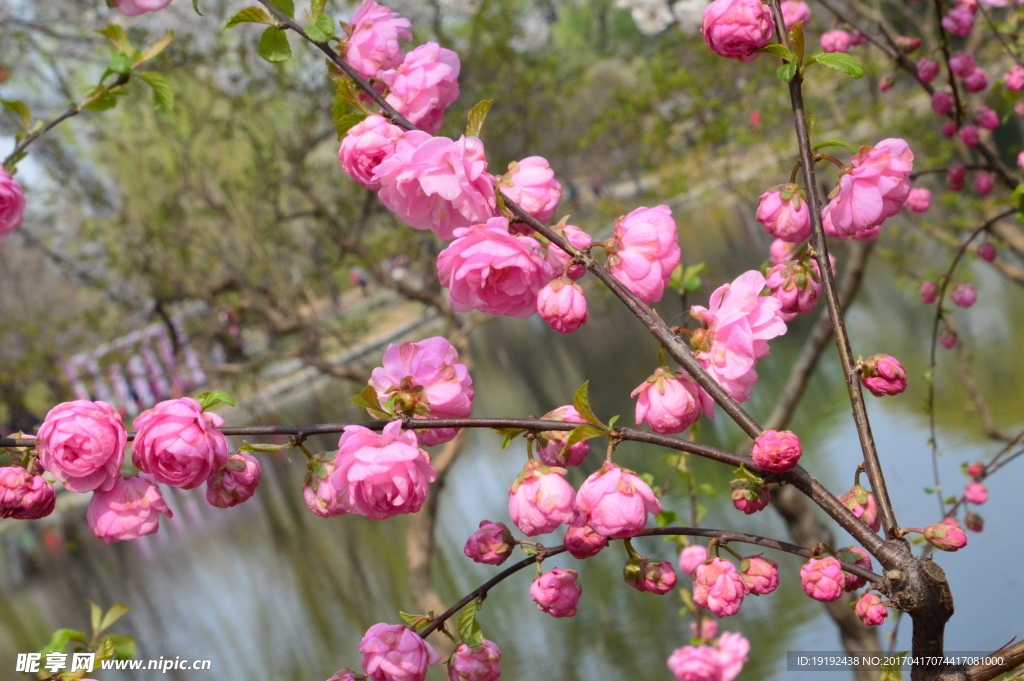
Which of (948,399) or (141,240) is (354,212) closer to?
(141,240)

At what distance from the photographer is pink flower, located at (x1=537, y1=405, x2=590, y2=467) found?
708 mm

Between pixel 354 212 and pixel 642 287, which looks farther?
pixel 354 212

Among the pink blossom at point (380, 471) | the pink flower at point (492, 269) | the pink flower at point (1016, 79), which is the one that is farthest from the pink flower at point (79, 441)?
the pink flower at point (1016, 79)

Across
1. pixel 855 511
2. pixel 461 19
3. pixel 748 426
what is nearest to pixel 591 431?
pixel 748 426

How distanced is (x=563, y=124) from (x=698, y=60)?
0.99 metres

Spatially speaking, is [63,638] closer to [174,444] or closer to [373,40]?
[174,444]

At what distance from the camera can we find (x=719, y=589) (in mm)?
725

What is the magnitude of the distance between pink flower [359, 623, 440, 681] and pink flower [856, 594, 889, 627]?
1.20 ft

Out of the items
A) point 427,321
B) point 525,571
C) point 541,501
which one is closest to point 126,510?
point 541,501

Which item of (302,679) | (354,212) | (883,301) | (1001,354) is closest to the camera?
(302,679)

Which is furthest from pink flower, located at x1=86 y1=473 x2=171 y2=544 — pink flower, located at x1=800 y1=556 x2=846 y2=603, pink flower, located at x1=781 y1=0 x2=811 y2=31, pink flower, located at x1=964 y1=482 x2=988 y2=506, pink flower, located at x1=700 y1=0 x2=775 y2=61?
pink flower, located at x1=964 y1=482 x2=988 y2=506

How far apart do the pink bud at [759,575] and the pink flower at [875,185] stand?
0.32m

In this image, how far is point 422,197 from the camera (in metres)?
0.73

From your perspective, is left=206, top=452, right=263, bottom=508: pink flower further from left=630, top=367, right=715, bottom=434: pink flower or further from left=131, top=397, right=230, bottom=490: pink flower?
left=630, top=367, right=715, bottom=434: pink flower
